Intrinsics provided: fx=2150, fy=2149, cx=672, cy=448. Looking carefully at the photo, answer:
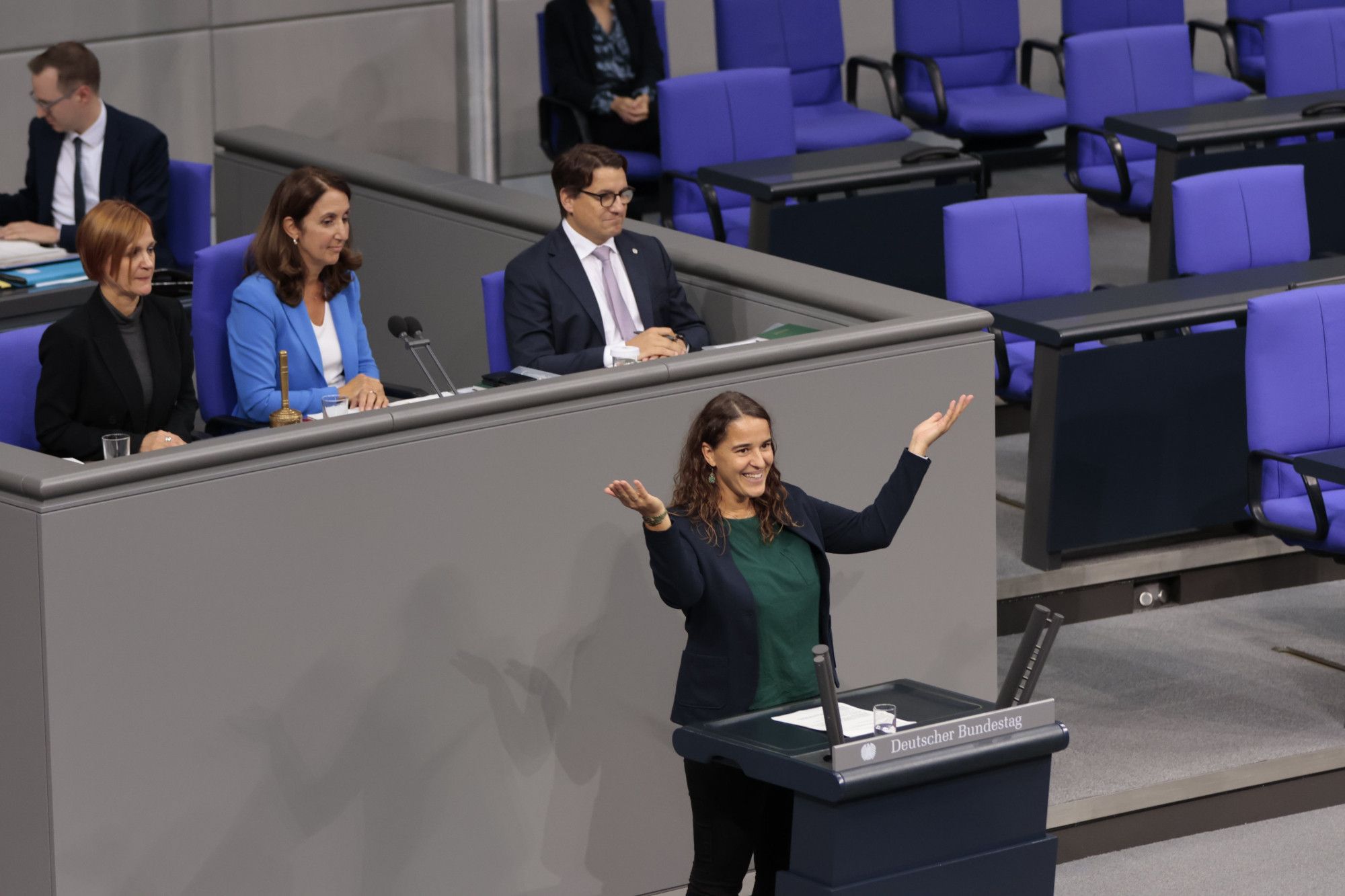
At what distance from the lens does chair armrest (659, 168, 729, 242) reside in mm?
7098

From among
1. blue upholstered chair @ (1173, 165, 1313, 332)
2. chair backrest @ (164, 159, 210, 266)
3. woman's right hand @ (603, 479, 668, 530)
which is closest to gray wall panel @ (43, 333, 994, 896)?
woman's right hand @ (603, 479, 668, 530)

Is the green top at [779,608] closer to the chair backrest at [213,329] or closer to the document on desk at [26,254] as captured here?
the chair backrest at [213,329]

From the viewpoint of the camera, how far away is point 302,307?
4738 millimetres

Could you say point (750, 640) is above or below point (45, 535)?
below

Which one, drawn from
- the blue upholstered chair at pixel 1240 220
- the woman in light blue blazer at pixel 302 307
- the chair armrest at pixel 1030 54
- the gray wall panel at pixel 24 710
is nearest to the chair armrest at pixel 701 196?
the blue upholstered chair at pixel 1240 220

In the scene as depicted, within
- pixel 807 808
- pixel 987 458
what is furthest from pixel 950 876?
pixel 987 458

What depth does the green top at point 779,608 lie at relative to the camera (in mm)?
3564

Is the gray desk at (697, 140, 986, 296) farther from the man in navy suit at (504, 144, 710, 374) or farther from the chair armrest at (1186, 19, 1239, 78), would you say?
the chair armrest at (1186, 19, 1239, 78)

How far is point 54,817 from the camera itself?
11.2 ft

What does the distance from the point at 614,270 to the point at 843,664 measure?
1.18 meters

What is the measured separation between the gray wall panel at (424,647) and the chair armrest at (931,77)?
4449mm

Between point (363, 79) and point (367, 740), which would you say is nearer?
point (367, 740)

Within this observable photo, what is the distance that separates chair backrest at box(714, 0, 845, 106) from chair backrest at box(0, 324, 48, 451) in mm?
4243

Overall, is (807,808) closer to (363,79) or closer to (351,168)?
(351,168)
